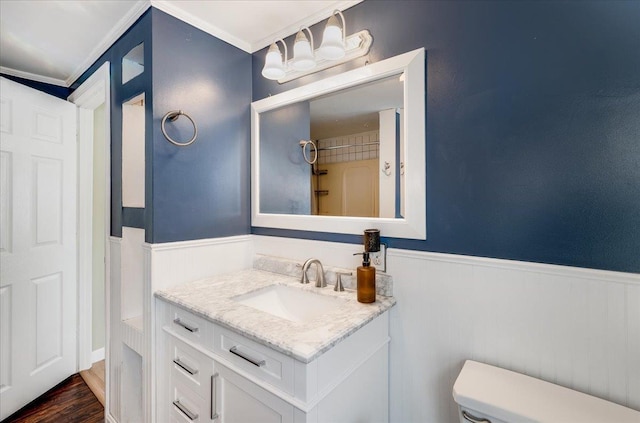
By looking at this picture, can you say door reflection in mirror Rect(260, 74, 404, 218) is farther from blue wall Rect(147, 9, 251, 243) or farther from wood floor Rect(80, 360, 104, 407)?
wood floor Rect(80, 360, 104, 407)

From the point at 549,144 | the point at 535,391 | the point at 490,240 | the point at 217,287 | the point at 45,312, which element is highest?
the point at 549,144

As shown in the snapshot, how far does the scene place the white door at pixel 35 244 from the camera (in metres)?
1.82

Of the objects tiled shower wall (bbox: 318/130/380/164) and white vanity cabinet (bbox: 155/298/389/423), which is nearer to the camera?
white vanity cabinet (bbox: 155/298/389/423)

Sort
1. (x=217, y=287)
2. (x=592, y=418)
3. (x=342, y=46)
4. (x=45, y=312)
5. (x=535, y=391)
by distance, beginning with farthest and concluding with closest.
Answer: (x=45, y=312) → (x=217, y=287) → (x=342, y=46) → (x=535, y=391) → (x=592, y=418)

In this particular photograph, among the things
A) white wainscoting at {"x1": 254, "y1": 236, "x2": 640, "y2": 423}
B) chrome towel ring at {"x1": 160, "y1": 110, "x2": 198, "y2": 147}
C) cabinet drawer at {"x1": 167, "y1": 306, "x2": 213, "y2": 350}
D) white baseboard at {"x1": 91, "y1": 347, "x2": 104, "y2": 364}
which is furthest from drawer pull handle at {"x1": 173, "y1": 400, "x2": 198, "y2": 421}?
white baseboard at {"x1": 91, "y1": 347, "x2": 104, "y2": 364}

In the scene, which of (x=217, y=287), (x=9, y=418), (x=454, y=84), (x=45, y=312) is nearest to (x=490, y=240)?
(x=454, y=84)

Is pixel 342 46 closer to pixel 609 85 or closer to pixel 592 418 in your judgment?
pixel 609 85

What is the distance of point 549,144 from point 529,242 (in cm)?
34

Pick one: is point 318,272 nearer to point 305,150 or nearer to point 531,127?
point 305,150

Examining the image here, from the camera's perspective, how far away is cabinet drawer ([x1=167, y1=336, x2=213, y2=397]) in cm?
119

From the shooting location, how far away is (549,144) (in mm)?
970

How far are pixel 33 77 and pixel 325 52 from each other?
236 centimetres

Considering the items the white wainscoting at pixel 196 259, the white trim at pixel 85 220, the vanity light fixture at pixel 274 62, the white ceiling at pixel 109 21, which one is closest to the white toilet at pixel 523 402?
the white wainscoting at pixel 196 259

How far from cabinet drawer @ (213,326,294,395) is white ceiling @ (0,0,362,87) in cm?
157
